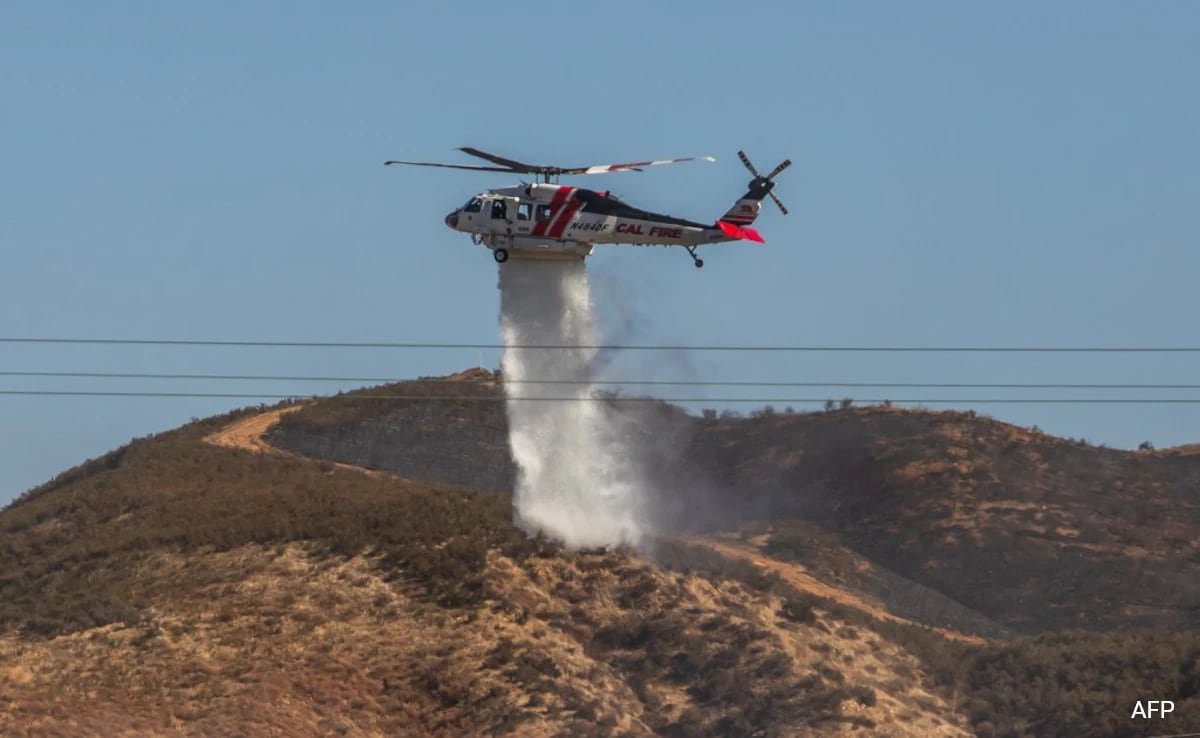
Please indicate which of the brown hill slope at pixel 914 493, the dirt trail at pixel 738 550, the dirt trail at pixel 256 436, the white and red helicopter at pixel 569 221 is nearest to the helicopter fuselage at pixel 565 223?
the white and red helicopter at pixel 569 221

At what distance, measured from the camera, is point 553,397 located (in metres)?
60.2

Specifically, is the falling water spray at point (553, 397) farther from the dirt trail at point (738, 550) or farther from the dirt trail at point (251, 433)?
the dirt trail at point (251, 433)

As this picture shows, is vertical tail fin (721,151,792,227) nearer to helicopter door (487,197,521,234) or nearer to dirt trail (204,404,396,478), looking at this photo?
helicopter door (487,197,521,234)

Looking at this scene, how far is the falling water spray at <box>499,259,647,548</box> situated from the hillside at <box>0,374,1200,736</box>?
1918 millimetres

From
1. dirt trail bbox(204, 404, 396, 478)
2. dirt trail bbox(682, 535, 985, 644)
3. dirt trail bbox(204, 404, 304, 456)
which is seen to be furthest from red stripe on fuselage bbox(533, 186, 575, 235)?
dirt trail bbox(204, 404, 304, 456)

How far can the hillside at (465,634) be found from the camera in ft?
171

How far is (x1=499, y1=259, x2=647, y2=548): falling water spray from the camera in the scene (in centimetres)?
5984

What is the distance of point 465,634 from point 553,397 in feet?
27.7

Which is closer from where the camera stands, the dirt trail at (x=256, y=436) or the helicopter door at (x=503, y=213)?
the helicopter door at (x=503, y=213)

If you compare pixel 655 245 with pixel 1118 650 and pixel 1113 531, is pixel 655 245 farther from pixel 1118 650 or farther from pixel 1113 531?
pixel 1113 531

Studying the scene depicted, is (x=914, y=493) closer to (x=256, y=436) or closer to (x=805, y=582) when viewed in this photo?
(x=805, y=582)

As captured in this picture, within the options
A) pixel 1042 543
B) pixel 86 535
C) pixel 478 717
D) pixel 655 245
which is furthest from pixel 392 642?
pixel 1042 543

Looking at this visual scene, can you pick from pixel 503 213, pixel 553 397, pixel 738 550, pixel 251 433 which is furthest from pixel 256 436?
pixel 503 213

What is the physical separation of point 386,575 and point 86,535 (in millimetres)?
16114
